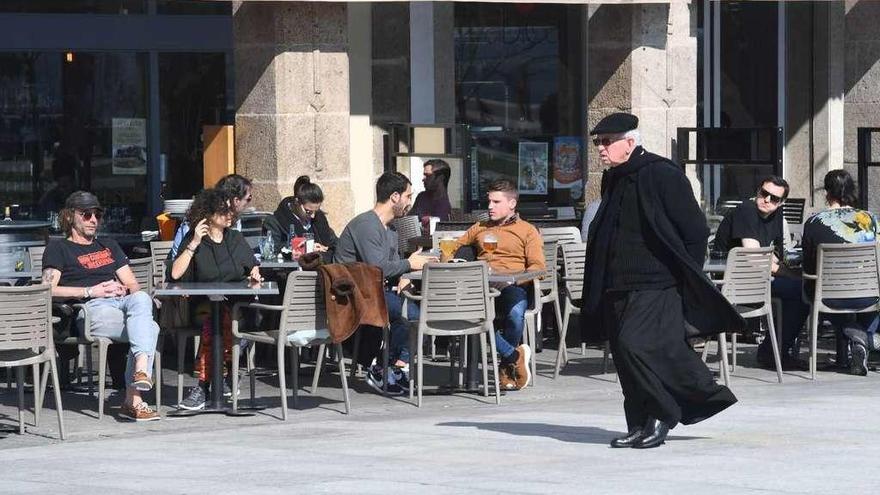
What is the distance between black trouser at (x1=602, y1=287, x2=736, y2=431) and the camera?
28.3ft

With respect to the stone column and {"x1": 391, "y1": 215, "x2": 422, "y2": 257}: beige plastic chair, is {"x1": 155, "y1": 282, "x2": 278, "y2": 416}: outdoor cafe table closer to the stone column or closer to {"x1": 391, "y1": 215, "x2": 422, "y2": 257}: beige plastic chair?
{"x1": 391, "y1": 215, "x2": 422, "y2": 257}: beige plastic chair

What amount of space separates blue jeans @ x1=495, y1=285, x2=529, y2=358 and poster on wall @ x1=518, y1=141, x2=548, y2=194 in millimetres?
5778

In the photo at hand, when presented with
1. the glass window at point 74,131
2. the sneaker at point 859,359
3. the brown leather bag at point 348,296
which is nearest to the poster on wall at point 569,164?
the glass window at point 74,131

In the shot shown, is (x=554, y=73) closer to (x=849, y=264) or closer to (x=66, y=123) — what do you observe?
(x=66, y=123)

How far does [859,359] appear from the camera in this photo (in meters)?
12.6

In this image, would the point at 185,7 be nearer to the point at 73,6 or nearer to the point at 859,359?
the point at 73,6

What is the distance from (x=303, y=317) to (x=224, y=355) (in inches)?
34.0

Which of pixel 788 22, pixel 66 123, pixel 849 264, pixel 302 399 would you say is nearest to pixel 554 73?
pixel 788 22

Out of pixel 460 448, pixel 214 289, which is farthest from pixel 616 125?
pixel 214 289

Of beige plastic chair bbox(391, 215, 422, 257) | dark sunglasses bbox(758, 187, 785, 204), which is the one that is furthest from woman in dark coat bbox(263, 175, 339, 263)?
dark sunglasses bbox(758, 187, 785, 204)

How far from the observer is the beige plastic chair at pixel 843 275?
12312mm

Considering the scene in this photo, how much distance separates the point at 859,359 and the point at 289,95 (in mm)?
5095

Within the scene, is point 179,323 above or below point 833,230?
below

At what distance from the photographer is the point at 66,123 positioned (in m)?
16.6
